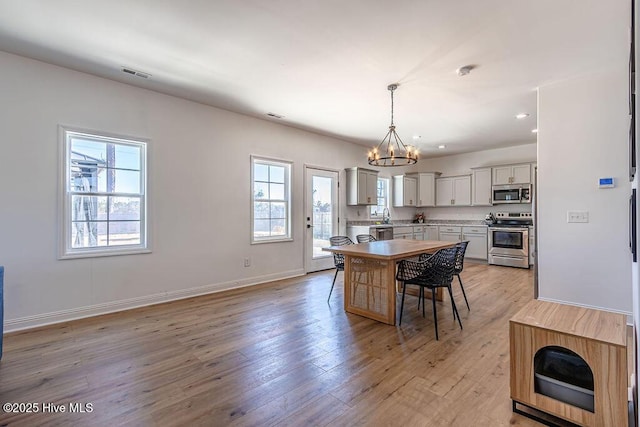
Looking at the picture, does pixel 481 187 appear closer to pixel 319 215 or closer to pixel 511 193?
pixel 511 193

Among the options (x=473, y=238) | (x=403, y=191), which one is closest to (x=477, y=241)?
(x=473, y=238)

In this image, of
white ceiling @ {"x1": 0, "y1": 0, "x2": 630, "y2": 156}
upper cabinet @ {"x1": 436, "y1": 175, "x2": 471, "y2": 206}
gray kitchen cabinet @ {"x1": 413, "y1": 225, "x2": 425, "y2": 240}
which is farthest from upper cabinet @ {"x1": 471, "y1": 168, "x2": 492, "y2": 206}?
white ceiling @ {"x1": 0, "y1": 0, "x2": 630, "y2": 156}

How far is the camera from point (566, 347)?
155cm

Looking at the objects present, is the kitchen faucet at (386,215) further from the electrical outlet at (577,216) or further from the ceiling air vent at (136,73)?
the ceiling air vent at (136,73)

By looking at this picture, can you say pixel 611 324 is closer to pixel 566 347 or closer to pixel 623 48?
pixel 566 347

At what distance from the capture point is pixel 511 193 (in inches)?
252

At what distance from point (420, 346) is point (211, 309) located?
7.83 feet

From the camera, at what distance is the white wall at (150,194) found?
295cm

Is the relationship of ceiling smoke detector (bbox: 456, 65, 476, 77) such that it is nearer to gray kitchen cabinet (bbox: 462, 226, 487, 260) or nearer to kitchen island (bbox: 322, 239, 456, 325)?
kitchen island (bbox: 322, 239, 456, 325)

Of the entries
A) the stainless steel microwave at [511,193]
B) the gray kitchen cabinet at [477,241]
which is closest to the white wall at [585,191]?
the stainless steel microwave at [511,193]

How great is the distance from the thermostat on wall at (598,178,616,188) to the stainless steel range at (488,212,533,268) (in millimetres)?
3080

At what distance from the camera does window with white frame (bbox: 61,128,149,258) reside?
10.7 ft

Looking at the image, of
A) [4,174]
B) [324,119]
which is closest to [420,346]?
[324,119]

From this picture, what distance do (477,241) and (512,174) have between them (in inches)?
63.8
